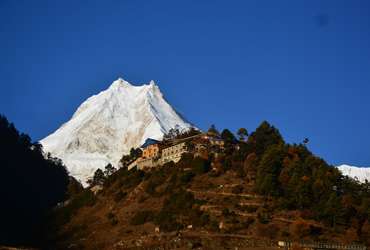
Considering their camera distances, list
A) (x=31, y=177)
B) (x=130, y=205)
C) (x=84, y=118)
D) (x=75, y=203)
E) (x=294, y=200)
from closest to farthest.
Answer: (x=294, y=200) → (x=130, y=205) → (x=75, y=203) → (x=31, y=177) → (x=84, y=118)

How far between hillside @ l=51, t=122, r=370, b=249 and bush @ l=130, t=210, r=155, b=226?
0.15 meters

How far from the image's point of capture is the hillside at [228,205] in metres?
93.7

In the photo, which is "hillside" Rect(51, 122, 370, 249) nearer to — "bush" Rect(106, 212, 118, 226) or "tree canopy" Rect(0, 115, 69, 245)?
"bush" Rect(106, 212, 118, 226)

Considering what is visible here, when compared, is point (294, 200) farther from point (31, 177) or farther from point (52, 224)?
point (31, 177)

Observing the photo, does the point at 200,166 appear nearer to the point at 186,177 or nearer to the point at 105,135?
the point at 186,177

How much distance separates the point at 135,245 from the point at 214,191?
17.4 meters

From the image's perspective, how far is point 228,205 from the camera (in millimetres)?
101125

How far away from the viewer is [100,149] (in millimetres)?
183500

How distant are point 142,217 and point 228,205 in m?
12.7

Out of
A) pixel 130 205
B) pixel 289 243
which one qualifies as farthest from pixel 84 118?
pixel 289 243

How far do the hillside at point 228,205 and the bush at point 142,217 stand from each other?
5.8 inches

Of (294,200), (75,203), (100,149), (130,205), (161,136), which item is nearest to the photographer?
(294,200)

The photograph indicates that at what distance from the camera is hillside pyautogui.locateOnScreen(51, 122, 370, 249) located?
93.7m

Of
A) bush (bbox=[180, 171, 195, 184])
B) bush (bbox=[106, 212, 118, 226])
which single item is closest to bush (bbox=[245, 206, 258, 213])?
bush (bbox=[180, 171, 195, 184])
